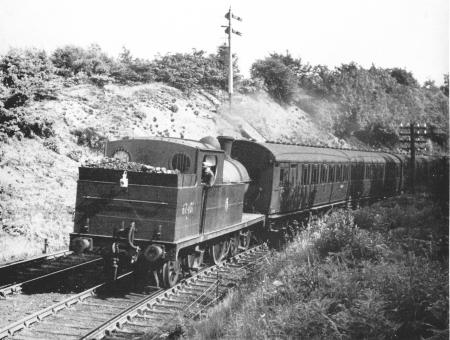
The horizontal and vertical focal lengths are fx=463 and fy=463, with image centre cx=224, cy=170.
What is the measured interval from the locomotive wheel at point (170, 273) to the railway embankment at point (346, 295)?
1.41 metres

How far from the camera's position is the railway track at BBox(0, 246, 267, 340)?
6.70m

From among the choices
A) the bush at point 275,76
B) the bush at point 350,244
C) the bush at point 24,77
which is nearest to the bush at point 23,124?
the bush at point 24,77

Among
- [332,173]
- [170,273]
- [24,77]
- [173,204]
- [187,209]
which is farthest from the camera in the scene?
[24,77]

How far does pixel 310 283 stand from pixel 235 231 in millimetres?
4910

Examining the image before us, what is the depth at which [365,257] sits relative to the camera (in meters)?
7.94

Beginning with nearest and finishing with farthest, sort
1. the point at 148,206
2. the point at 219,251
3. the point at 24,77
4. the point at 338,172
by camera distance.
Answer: the point at 148,206, the point at 219,251, the point at 338,172, the point at 24,77

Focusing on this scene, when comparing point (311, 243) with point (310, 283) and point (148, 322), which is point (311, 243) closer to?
point (310, 283)

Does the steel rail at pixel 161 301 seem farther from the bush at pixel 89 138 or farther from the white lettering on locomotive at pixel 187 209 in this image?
the bush at pixel 89 138

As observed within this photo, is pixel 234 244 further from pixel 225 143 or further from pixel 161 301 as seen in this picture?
pixel 161 301

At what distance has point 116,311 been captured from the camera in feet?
25.1

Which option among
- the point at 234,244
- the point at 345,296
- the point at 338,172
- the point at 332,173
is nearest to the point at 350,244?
the point at 345,296

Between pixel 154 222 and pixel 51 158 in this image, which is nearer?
pixel 154 222

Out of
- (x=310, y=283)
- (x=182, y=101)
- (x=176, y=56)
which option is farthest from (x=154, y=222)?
(x=176, y=56)

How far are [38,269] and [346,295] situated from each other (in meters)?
6.81
